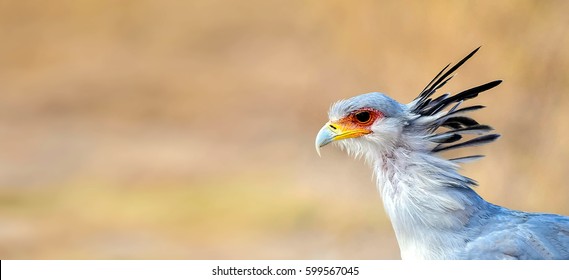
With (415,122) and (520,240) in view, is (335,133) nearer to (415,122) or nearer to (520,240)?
(415,122)

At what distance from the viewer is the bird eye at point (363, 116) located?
111 inches

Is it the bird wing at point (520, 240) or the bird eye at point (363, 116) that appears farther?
the bird eye at point (363, 116)

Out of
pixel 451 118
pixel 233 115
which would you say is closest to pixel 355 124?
pixel 451 118

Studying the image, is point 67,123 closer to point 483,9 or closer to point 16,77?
point 16,77

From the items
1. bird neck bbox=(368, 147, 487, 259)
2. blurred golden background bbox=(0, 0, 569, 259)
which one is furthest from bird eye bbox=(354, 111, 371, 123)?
blurred golden background bbox=(0, 0, 569, 259)

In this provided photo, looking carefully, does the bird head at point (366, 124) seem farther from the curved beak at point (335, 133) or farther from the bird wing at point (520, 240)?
the bird wing at point (520, 240)

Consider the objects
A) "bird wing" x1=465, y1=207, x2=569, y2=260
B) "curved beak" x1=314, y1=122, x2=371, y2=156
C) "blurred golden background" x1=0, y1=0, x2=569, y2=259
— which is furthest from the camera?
"blurred golden background" x1=0, y1=0, x2=569, y2=259

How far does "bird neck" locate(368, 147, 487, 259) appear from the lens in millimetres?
2662

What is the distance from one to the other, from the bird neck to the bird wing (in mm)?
53

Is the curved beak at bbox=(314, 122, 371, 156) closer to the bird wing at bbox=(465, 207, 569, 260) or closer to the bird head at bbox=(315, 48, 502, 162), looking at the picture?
the bird head at bbox=(315, 48, 502, 162)

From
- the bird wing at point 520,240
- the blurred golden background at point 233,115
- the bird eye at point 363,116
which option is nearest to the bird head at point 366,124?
the bird eye at point 363,116

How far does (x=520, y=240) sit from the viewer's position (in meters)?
2.62

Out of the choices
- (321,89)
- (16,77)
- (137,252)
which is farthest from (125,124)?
(137,252)

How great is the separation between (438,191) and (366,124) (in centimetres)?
30
